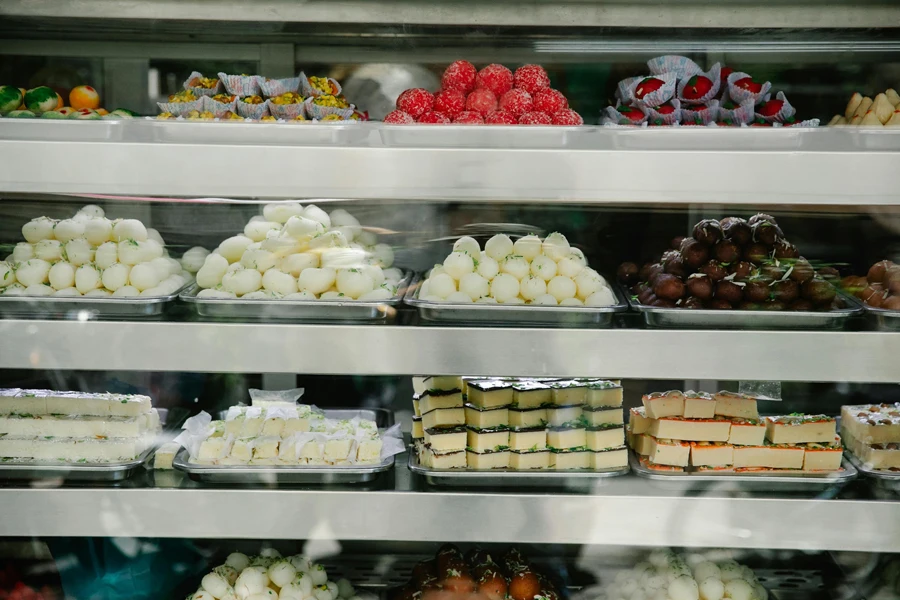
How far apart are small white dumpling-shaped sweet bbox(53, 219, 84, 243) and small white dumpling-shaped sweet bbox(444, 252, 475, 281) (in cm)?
91

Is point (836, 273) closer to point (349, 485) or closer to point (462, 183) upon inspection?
point (462, 183)

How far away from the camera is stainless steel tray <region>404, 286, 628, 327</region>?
1.83 metres

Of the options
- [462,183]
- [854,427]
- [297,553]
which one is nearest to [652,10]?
[462,183]

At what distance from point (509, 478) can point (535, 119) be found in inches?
34.1

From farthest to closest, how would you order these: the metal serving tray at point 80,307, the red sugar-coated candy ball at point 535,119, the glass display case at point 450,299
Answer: the red sugar-coated candy ball at point 535,119
the metal serving tray at point 80,307
the glass display case at point 450,299

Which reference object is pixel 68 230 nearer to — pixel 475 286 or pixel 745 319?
pixel 475 286

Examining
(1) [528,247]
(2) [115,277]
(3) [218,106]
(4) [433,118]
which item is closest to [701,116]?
(1) [528,247]

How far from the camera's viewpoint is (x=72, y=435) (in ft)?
6.56

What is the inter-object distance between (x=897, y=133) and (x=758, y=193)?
0.33m

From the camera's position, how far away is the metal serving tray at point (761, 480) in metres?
1.90

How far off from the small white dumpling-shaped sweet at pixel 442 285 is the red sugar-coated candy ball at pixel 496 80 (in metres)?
0.55

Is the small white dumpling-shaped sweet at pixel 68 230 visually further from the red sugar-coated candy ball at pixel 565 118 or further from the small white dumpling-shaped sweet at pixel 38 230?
the red sugar-coated candy ball at pixel 565 118

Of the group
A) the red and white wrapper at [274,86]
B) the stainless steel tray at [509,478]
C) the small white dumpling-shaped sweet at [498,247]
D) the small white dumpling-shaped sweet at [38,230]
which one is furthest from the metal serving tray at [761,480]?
the small white dumpling-shaped sweet at [38,230]

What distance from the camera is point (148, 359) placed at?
179 centimetres
